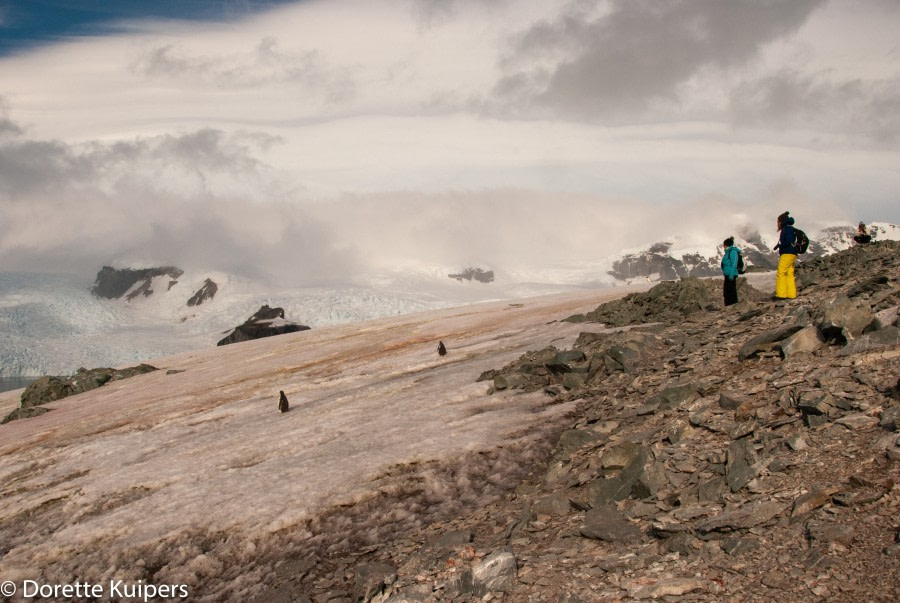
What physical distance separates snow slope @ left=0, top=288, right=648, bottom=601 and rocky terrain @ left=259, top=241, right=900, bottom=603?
54.6 inches

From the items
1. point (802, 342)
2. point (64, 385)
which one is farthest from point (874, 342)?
point (64, 385)

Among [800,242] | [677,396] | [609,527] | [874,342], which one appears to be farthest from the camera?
[800,242]

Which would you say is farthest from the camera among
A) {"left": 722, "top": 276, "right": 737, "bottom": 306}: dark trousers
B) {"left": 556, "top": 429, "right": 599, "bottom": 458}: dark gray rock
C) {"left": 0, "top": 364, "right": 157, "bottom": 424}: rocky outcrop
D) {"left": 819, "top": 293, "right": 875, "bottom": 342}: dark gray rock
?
{"left": 0, "top": 364, "right": 157, "bottom": 424}: rocky outcrop

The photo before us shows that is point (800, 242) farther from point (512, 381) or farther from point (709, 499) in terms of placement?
point (709, 499)

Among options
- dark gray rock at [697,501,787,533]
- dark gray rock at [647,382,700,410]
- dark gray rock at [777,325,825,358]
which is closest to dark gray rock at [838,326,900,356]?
dark gray rock at [777,325,825,358]

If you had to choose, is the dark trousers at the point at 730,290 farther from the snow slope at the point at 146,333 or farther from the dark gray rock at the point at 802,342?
the snow slope at the point at 146,333

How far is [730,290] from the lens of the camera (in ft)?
83.4

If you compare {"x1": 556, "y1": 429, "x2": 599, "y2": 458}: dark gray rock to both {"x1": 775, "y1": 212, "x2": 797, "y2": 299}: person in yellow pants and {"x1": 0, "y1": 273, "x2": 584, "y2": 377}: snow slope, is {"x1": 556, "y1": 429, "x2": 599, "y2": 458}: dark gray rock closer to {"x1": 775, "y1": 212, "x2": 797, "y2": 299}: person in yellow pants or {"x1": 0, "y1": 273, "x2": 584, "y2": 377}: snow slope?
{"x1": 775, "y1": 212, "x2": 797, "y2": 299}: person in yellow pants

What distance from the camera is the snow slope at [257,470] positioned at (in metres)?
14.3

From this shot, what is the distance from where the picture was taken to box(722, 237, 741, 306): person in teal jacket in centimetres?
2461

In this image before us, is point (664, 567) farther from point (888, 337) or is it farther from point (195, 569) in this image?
point (195, 569)

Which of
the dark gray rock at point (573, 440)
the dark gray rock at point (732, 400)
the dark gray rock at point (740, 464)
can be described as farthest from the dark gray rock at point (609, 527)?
the dark gray rock at point (732, 400)

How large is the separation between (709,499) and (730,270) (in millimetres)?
16358

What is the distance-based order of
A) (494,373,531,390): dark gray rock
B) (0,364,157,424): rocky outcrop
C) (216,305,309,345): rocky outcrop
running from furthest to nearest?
(216,305,309,345): rocky outcrop, (0,364,157,424): rocky outcrop, (494,373,531,390): dark gray rock
